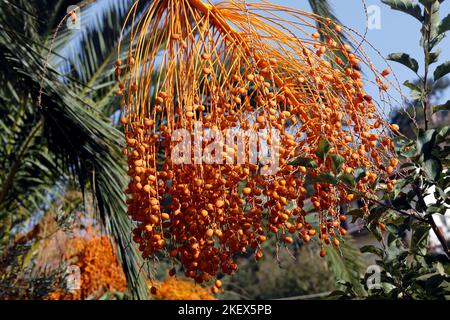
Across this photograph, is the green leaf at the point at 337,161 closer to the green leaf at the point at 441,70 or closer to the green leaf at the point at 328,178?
the green leaf at the point at 328,178

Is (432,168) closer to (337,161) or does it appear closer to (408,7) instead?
(337,161)

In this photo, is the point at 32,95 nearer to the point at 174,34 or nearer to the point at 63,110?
the point at 63,110

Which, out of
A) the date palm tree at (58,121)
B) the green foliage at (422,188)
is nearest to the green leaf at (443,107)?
the green foliage at (422,188)

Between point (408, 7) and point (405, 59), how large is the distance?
12 centimetres

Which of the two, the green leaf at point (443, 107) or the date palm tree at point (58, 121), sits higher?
the date palm tree at point (58, 121)

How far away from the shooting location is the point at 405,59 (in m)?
1.38

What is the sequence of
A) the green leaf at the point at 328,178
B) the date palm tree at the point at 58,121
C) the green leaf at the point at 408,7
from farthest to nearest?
the date palm tree at the point at 58,121, the green leaf at the point at 408,7, the green leaf at the point at 328,178

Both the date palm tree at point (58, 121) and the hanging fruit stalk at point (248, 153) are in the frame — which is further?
the date palm tree at point (58, 121)

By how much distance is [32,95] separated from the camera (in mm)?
2711

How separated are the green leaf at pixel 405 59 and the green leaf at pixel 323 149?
29 centimetres

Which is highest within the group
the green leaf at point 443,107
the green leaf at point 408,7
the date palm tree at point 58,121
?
the date palm tree at point 58,121

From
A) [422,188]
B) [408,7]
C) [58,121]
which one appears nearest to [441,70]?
[408,7]

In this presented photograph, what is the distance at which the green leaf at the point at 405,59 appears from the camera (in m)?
1.37

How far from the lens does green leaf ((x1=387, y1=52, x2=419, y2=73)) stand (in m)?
1.37
